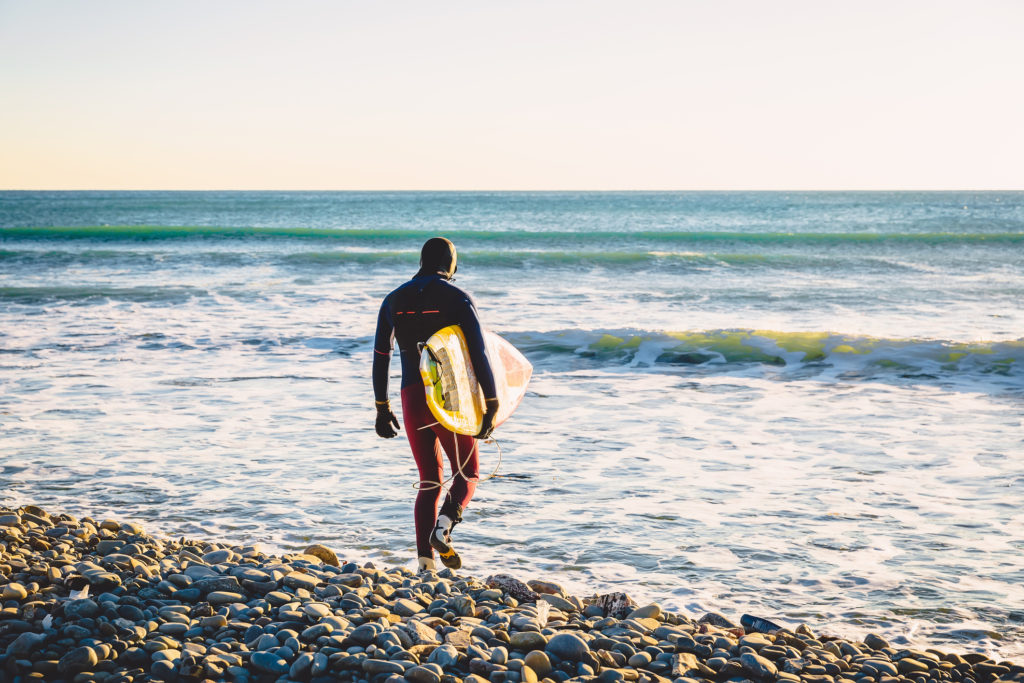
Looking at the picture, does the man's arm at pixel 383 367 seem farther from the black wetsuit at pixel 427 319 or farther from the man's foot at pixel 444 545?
the man's foot at pixel 444 545

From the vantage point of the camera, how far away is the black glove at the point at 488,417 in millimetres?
4793

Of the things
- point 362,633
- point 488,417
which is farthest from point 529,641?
point 488,417

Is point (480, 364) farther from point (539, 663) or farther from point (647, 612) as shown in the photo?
point (539, 663)

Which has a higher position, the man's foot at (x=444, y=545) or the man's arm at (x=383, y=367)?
the man's arm at (x=383, y=367)

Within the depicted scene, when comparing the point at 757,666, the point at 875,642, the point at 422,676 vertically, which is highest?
the point at 422,676

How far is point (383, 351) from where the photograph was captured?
501 cm

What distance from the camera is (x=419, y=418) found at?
489 cm

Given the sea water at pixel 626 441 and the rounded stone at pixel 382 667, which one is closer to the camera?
the rounded stone at pixel 382 667

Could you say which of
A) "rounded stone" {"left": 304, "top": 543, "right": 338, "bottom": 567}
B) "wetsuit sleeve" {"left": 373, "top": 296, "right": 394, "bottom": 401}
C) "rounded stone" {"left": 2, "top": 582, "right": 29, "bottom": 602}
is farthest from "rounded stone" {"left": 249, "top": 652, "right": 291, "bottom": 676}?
"wetsuit sleeve" {"left": 373, "top": 296, "right": 394, "bottom": 401}

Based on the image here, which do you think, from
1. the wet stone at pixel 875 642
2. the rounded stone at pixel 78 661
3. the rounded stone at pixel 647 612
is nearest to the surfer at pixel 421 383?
the rounded stone at pixel 647 612

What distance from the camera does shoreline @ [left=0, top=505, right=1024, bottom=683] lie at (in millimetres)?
3449

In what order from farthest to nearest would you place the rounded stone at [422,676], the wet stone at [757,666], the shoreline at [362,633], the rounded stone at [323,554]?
the rounded stone at [323,554]
the wet stone at [757,666]
the shoreline at [362,633]
the rounded stone at [422,676]

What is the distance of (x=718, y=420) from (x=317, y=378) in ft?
16.0

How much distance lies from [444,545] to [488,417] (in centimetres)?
75
